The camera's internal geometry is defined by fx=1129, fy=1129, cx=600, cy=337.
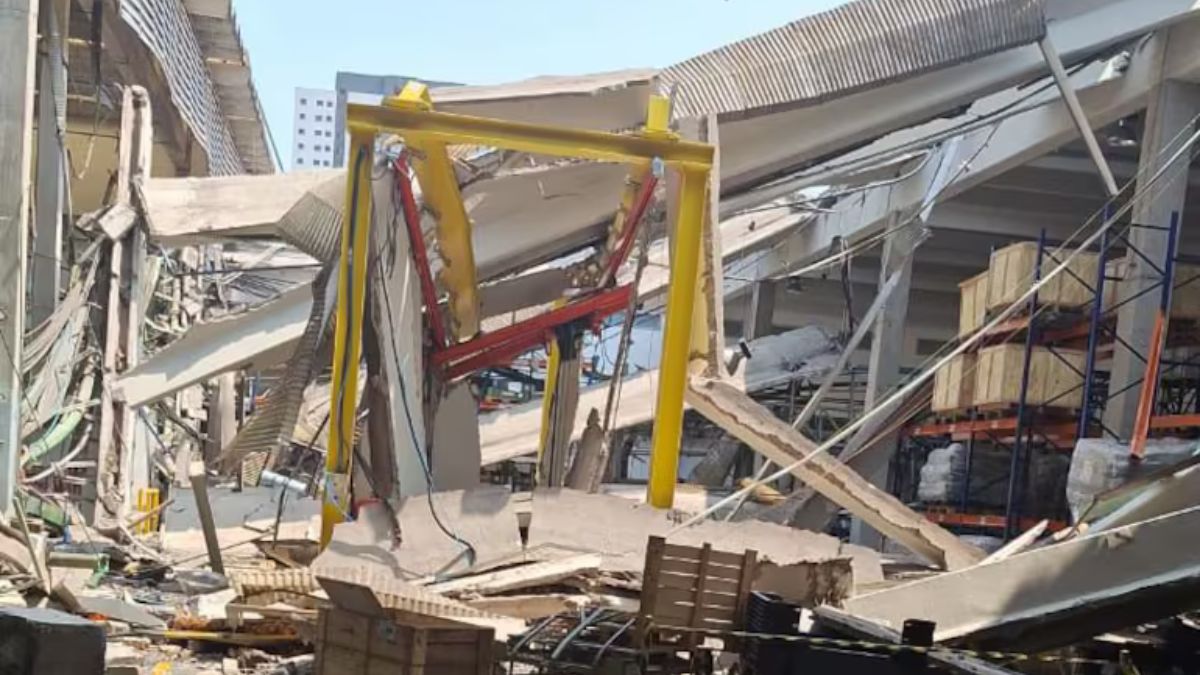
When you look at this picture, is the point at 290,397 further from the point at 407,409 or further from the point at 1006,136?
the point at 1006,136

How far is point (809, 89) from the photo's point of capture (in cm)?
977

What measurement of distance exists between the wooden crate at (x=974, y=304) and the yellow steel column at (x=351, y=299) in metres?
7.89

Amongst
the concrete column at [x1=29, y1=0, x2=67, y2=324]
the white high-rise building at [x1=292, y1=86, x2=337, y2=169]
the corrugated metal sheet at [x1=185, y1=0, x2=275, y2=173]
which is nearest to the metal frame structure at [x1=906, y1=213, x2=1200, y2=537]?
the concrete column at [x1=29, y1=0, x2=67, y2=324]

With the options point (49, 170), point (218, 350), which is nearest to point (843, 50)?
point (218, 350)

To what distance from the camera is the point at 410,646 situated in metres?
5.18

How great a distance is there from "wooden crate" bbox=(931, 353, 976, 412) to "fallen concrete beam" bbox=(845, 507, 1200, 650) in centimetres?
753

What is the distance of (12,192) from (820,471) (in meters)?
6.41

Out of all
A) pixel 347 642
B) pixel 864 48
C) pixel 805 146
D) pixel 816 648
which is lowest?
pixel 347 642

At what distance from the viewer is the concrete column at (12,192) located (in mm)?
8469

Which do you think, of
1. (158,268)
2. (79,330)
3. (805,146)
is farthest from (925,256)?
(79,330)

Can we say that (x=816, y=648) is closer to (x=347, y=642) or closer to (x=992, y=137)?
(x=347, y=642)

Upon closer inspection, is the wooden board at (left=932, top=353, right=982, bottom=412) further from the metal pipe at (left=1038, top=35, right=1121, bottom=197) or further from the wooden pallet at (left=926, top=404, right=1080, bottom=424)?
the metal pipe at (left=1038, top=35, right=1121, bottom=197)

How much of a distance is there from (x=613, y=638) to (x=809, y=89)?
588cm

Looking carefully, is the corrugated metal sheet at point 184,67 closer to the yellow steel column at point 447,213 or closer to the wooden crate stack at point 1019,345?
the yellow steel column at point 447,213
